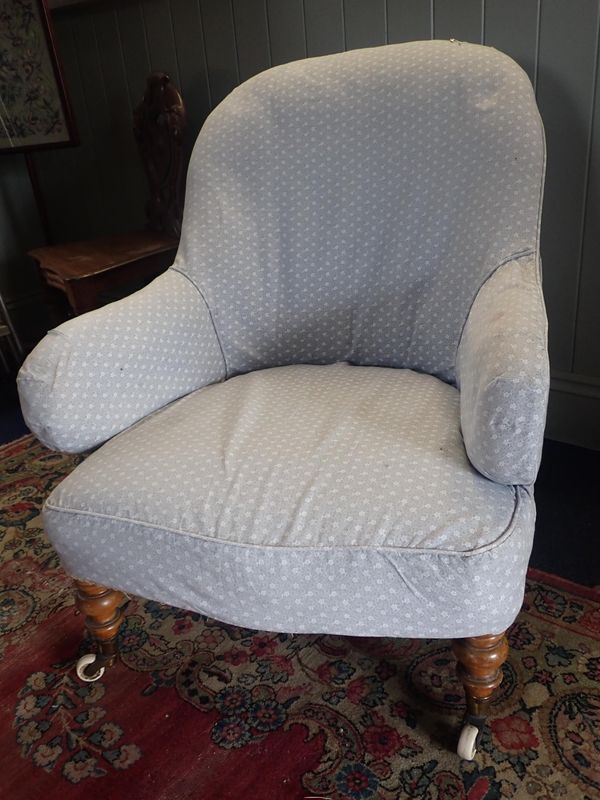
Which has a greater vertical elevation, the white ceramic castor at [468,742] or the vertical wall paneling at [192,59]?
the vertical wall paneling at [192,59]

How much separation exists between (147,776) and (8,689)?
1.02ft

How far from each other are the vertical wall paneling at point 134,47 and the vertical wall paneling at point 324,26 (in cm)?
58

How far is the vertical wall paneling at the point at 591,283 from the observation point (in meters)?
1.31

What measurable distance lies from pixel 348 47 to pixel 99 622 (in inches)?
51.6

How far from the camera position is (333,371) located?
1.14m

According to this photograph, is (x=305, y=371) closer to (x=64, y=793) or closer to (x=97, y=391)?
(x=97, y=391)

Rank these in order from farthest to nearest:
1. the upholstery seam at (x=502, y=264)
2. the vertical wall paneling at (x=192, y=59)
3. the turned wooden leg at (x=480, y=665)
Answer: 1. the vertical wall paneling at (x=192, y=59)
2. the upholstery seam at (x=502, y=264)
3. the turned wooden leg at (x=480, y=665)

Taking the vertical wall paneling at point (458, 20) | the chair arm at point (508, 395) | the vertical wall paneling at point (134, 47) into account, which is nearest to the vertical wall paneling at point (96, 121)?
the vertical wall paneling at point (134, 47)

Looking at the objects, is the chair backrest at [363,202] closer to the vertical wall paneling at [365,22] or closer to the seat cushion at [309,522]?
the seat cushion at [309,522]

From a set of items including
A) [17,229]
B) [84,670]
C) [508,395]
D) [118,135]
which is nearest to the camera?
[508,395]

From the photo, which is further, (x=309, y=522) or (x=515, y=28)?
(x=515, y=28)

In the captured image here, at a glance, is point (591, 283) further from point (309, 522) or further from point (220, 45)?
point (220, 45)

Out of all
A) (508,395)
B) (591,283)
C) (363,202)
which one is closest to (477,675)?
(508,395)

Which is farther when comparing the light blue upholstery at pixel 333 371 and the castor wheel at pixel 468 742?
the castor wheel at pixel 468 742
